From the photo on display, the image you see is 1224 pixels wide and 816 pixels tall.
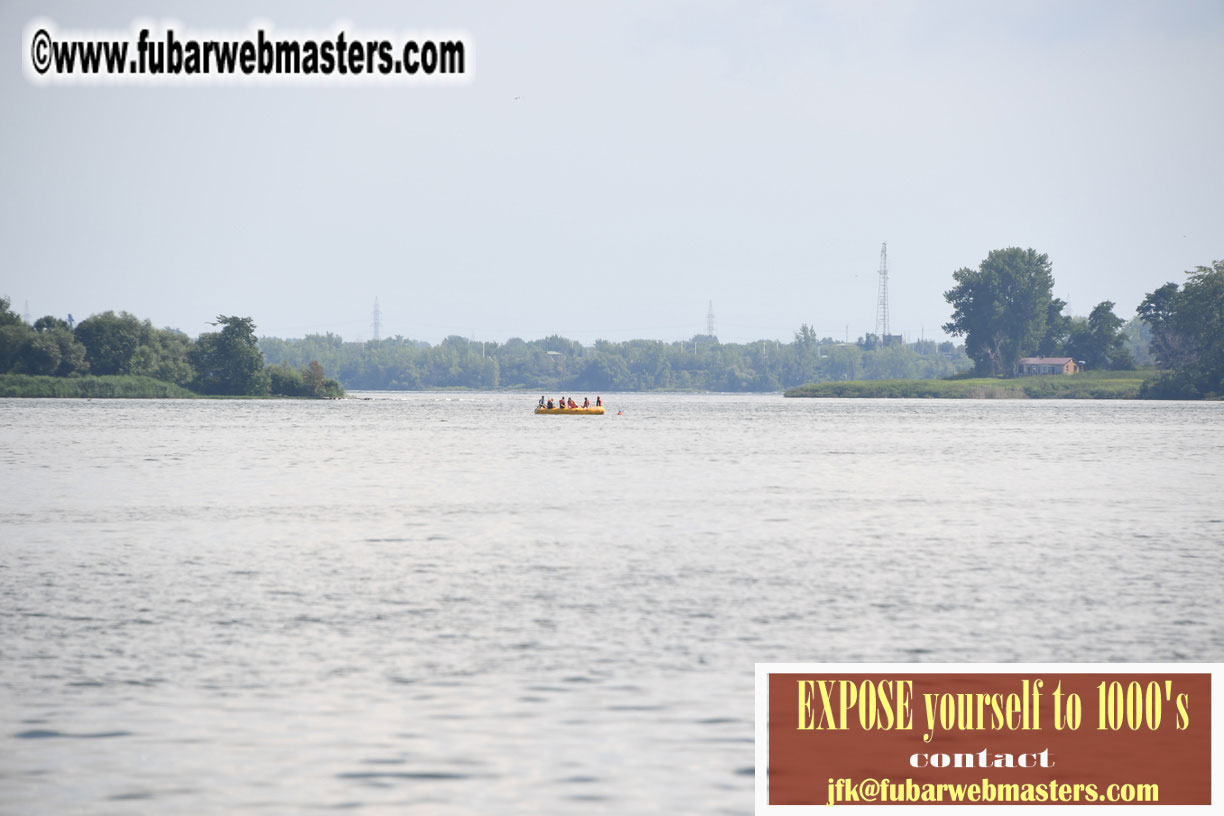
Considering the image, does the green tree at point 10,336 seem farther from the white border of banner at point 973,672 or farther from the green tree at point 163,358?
the white border of banner at point 973,672

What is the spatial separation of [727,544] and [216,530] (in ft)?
38.9

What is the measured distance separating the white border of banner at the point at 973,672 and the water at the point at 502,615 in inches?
10.7

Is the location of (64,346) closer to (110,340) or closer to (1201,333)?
(110,340)

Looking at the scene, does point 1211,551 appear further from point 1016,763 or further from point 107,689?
point 107,689

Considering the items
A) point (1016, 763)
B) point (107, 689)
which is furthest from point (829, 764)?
point (107, 689)

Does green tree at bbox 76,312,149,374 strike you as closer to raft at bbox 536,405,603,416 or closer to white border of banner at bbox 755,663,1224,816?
raft at bbox 536,405,603,416

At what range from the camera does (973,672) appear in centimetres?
1557

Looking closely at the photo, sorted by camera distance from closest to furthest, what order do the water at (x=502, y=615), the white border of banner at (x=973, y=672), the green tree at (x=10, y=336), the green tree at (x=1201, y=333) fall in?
the white border of banner at (x=973, y=672) < the water at (x=502, y=615) < the green tree at (x=10, y=336) < the green tree at (x=1201, y=333)

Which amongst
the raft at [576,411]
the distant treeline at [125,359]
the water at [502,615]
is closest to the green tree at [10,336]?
the distant treeline at [125,359]

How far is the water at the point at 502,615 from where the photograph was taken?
484 inches

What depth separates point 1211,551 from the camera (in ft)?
91.0

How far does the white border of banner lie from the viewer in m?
11.6

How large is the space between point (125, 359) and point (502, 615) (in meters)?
167

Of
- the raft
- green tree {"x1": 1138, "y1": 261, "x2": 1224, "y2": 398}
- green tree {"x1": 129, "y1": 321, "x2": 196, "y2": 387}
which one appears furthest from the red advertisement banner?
green tree {"x1": 1138, "y1": 261, "x2": 1224, "y2": 398}
